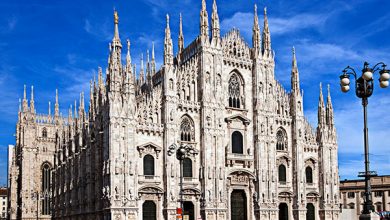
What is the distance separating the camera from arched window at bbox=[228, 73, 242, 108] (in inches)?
2354

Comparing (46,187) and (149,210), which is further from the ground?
(46,187)

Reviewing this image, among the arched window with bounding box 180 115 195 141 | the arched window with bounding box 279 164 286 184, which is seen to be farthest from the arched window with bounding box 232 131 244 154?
the arched window with bounding box 279 164 286 184

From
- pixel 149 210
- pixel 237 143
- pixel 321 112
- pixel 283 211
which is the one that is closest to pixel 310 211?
pixel 283 211

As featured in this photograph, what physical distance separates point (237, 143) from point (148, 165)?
39.3ft

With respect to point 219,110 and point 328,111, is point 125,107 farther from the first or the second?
point 328,111

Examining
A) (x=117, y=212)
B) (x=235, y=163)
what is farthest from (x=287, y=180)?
(x=117, y=212)

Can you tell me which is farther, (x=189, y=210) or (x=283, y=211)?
(x=283, y=211)

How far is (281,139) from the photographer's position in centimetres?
6247

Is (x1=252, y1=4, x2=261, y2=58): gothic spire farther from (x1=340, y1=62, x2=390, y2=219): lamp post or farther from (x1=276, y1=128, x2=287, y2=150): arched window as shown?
(x1=340, y1=62, x2=390, y2=219): lamp post

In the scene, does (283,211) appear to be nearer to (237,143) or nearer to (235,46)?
(237,143)

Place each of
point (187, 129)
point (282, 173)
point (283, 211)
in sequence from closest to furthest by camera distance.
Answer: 1. point (187, 129)
2. point (283, 211)
3. point (282, 173)

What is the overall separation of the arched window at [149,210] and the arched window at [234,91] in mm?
15079

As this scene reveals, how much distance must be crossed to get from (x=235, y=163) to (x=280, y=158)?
6.67 m

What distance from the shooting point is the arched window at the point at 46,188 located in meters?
88.0
